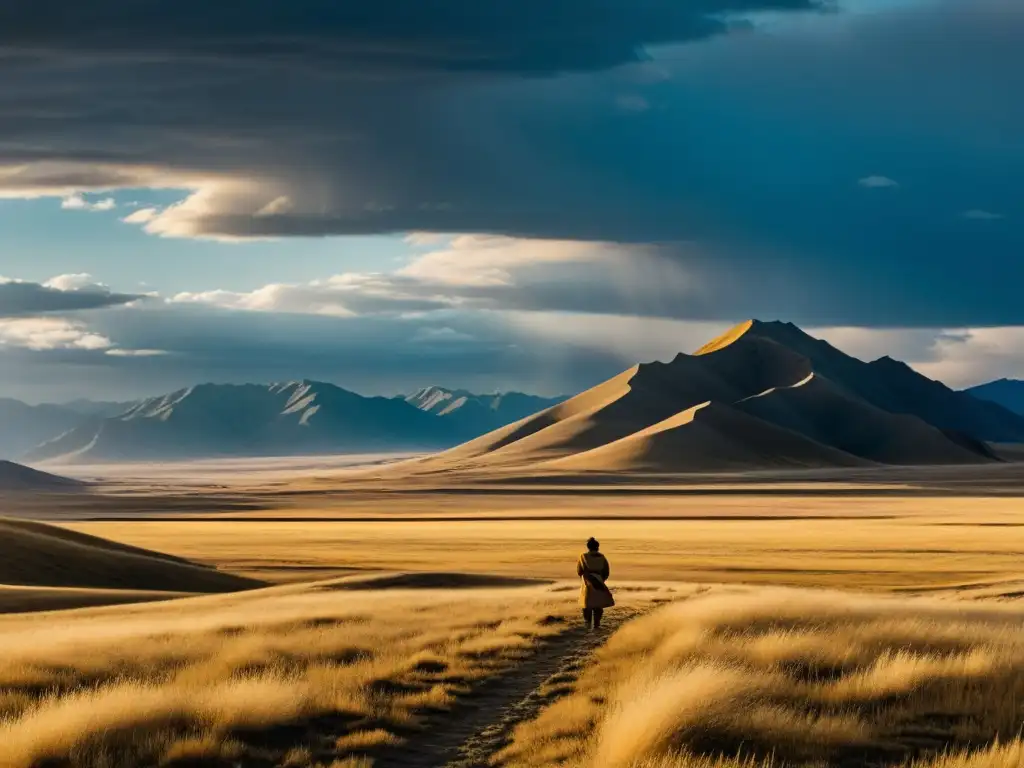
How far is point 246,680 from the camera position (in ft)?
61.9

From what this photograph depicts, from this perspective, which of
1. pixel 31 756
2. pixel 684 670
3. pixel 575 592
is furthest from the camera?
pixel 575 592

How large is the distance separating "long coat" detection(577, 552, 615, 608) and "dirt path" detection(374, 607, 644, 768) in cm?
114

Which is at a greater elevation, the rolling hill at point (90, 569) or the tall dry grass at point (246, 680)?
the tall dry grass at point (246, 680)

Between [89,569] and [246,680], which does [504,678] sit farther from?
[89,569]

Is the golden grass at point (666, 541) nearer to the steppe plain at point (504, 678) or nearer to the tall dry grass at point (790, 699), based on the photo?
the steppe plain at point (504, 678)

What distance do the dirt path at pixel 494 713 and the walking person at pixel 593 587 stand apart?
3.79 feet

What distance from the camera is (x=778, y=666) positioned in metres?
20.0

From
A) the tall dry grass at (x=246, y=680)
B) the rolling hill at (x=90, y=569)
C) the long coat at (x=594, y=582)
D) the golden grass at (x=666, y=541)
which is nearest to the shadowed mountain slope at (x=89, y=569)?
the rolling hill at (x=90, y=569)

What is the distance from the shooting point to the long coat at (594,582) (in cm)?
2769

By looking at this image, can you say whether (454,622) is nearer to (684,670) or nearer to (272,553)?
(684,670)

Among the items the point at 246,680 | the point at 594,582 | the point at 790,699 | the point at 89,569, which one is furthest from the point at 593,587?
the point at 89,569

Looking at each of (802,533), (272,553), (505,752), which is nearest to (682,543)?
(802,533)

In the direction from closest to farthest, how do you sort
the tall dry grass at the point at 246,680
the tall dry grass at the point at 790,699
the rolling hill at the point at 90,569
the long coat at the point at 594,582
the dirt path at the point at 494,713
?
the tall dry grass at the point at 790,699
the tall dry grass at the point at 246,680
the dirt path at the point at 494,713
the long coat at the point at 594,582
the rolling hill at the point at 90,569

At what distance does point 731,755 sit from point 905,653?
24.3 ft
